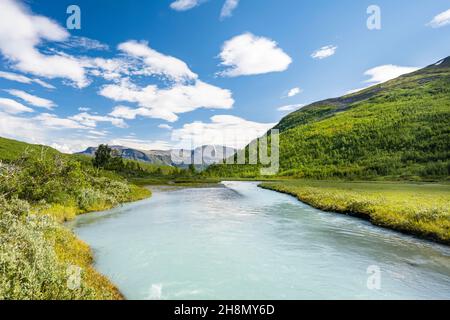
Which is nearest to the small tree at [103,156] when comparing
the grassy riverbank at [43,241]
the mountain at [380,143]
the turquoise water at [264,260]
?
the mountain at [380,143]

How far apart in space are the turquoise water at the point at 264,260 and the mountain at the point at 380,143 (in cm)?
7127

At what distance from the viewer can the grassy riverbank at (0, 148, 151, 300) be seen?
8.38 m

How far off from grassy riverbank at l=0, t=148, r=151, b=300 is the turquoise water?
68.9 inches

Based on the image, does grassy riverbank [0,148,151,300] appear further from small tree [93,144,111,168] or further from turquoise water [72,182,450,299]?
small tree [93,144,111,168]

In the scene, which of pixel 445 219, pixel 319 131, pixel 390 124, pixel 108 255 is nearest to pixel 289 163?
pixel 319 131

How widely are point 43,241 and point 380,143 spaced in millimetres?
127008

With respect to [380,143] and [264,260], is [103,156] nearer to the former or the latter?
[264,260]

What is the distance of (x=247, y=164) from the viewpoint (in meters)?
168

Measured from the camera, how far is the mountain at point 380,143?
90.8 metres
